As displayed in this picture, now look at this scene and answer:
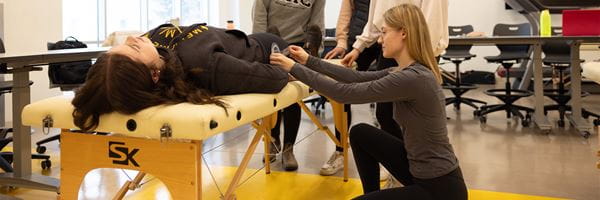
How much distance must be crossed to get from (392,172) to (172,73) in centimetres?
75

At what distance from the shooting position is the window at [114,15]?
5.38 m

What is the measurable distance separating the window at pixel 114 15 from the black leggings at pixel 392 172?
4210 mm

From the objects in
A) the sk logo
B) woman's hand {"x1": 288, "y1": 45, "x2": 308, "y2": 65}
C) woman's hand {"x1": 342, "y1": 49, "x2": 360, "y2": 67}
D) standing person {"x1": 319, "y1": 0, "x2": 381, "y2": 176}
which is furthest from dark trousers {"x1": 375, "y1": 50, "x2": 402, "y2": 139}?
the sk logo

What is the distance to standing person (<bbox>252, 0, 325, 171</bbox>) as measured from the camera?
8.67 feet

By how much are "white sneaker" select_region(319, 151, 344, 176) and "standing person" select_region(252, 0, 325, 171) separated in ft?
0.61

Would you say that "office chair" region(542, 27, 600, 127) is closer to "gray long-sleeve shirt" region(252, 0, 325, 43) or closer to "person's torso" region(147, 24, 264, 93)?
"gray long-sleeve shirt" region(252, 0, 325, 43)

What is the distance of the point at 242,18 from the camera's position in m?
8.45

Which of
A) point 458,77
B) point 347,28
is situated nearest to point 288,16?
point 347,28

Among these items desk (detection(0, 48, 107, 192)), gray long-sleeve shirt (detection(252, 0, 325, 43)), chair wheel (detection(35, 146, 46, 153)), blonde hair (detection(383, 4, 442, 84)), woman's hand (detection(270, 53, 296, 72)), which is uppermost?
gray long-sleeve shirt (detection(252, 0, 325, 43))

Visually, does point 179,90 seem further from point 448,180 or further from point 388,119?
point 388,119

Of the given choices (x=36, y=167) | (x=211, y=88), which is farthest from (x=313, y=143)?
(x=211, y=88)

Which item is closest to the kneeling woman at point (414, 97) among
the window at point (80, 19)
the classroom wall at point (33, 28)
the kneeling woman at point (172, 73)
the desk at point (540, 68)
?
the kneeling woman at point (172, 73)

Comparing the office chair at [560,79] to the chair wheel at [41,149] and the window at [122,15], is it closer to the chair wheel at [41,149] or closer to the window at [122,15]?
the chair wheel at [41,149]

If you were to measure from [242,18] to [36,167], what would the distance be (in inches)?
234
